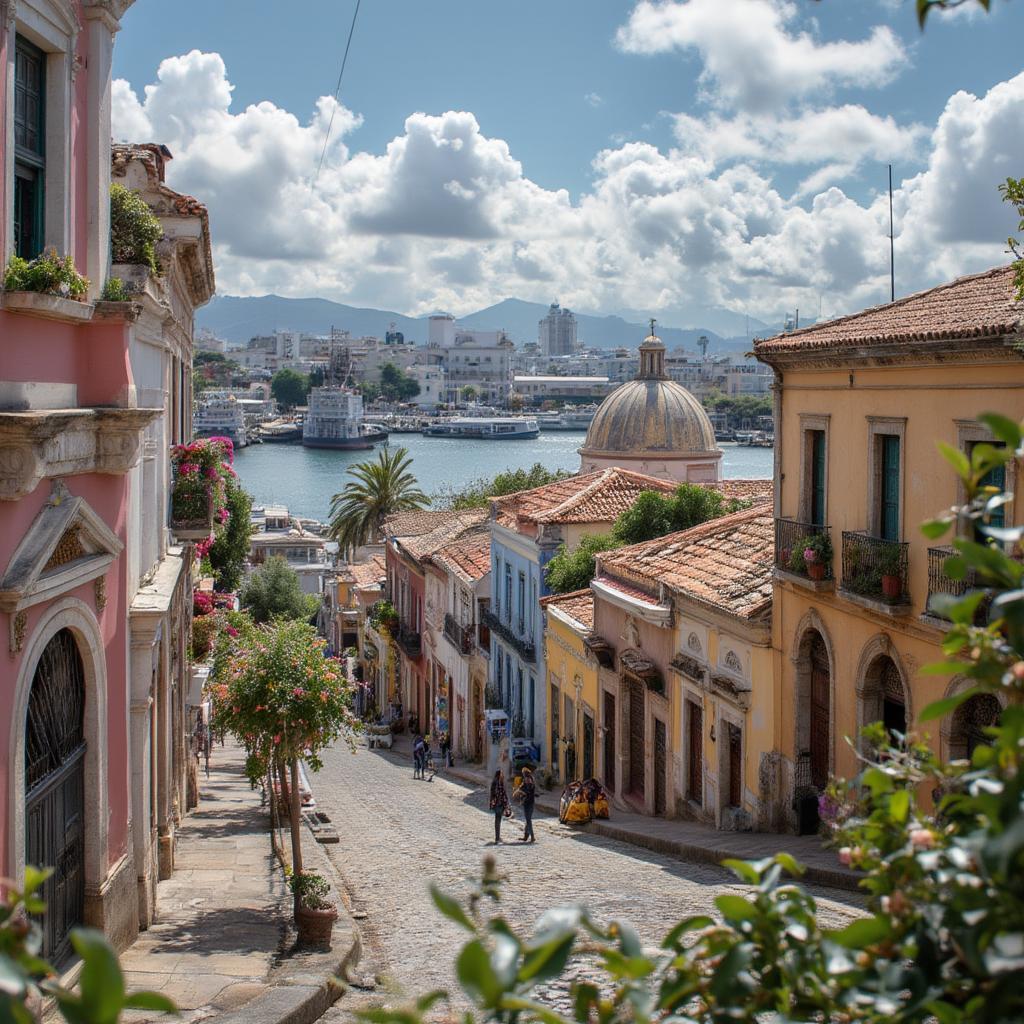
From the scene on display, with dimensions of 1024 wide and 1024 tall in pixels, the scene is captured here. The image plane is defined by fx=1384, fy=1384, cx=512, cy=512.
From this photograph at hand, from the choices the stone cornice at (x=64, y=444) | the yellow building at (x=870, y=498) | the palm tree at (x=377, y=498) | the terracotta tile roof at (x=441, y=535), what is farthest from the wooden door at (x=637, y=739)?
the palm tree at (x=377, y=498)

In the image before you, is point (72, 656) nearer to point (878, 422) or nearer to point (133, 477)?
point (133, 477)

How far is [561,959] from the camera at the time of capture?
9.71 feet

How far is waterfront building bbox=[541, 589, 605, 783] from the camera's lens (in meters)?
22.8

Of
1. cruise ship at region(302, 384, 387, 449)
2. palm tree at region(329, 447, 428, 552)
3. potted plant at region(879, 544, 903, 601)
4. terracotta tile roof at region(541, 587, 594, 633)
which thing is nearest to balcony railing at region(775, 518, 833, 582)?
potted plant at region(879, 544, 903, 601)

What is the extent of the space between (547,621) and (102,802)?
1583 centimetres

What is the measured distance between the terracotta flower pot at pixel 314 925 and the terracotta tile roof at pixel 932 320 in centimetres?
766

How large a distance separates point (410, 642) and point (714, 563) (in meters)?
20.5

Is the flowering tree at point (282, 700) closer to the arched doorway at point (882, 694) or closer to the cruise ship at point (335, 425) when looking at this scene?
the arched doorway at point (882, 694)

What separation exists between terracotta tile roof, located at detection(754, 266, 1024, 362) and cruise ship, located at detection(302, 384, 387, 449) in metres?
175

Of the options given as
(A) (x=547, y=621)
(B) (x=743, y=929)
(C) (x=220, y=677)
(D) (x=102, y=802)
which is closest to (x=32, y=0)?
(D) (x=102, y=802)

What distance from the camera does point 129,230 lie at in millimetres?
11344

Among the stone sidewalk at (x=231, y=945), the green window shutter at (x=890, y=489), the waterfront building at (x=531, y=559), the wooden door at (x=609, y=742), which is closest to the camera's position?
the stone sidewalk at (x=231, y=945)

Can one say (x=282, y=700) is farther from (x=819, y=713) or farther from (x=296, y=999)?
(x=819, y=713)

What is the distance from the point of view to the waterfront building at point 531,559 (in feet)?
86.4
